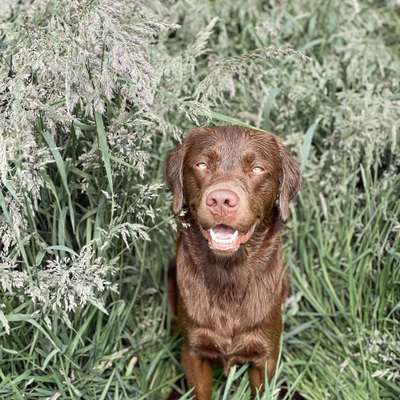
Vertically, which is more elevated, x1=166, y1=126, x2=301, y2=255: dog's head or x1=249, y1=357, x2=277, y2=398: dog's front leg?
x1=166, y1=126, x2=301, y2=255: dog's head

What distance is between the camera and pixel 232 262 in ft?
9.04

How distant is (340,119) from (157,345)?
140 cm

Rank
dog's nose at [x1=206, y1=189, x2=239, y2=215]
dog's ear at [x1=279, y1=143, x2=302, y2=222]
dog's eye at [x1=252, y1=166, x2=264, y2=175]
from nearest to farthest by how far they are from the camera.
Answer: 1. dog's nose at [x1=206, y1=189, x2=239, y2=215]
2. dog's eye at [x1=252, y1=166, x2=264, y2=175]
3. dog's ear at [x1=279, y1=143, x2=302, y2=222]

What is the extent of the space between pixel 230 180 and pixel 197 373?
91 cm

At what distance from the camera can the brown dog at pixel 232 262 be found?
8.47 feet

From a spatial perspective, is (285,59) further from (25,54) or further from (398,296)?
(25,54)

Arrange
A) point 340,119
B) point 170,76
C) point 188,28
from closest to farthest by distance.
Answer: point 170,76 < point 340,119 < point 188,28

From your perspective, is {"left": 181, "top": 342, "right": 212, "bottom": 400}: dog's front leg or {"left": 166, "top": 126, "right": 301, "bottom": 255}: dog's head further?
{"left": 181, "top": 342, "right": 212, "bottom": 400}: dog's front leg

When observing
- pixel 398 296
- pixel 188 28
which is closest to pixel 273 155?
pixel 398 296

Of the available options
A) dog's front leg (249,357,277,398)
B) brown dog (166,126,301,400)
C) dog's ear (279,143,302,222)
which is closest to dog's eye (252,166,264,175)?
brown dog (166,126,301,400)

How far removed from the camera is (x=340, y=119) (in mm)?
3455

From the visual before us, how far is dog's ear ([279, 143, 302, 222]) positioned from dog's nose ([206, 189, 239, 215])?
38 cm

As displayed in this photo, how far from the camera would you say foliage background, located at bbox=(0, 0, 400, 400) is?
2518mm

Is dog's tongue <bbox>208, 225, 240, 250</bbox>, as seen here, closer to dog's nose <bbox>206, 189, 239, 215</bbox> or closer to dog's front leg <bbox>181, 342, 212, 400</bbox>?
dog's nose <bbox>206, 189, 239, 215</bbox>
